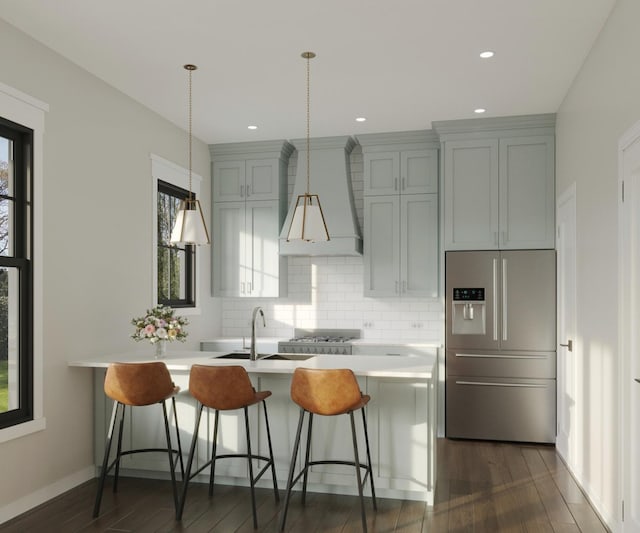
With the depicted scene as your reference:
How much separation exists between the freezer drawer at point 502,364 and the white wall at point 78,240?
2.75m

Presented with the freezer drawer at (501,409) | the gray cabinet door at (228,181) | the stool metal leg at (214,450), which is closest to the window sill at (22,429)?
the stool metal leg at (214,450)

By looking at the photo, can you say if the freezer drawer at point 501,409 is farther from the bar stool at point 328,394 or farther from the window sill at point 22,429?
the window sill at point 22,429

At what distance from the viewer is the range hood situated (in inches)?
233

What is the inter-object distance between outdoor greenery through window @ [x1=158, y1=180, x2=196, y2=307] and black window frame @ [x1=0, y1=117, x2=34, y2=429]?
1.68 meters

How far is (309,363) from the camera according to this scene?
4.00 meters

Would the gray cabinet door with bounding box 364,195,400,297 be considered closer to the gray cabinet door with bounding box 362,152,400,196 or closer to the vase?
the gray cabinet door with bounding box 362,152,400,196

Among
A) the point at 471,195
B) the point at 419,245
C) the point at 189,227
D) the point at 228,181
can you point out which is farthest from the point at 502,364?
the point at 228,181

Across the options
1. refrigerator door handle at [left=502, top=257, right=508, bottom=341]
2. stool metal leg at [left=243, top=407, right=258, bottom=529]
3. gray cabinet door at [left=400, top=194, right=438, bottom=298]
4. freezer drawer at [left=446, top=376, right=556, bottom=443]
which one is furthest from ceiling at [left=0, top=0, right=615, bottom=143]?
freezer drawer at [left=446, top=376, right=556, bottom=443]

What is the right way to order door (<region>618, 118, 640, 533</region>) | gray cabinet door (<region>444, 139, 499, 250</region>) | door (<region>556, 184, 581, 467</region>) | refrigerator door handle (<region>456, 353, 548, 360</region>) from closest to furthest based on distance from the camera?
door (<region>618, 118, 640, 533</region>)
door (<region>556, 184, 581, 467</region>)
refrigerator door handle (<region>456, 353, 548, 360</region>)
gray cabinet door (<region>444, 139, 499, 250</region>)

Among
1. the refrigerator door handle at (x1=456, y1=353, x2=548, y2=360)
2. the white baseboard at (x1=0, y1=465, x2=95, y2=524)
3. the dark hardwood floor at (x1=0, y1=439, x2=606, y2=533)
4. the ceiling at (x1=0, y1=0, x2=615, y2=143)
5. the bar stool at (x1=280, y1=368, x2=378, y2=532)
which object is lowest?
the dark hardwood floor at (x1=0, y1=439, x2=606, y2=533)

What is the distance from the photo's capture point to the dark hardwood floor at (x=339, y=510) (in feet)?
11.0

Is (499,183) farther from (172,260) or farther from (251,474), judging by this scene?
(251,474)

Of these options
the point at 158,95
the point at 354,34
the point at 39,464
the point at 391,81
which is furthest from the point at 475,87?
the point at 39,464

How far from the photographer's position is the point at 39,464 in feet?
12.1
